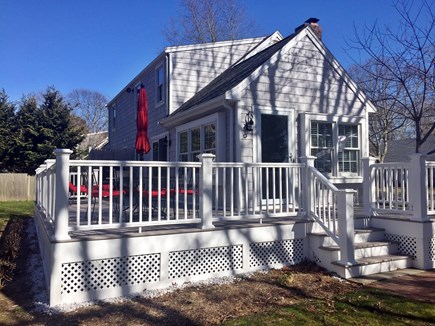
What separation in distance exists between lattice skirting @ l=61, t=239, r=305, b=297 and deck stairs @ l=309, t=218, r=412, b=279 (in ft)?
0.97

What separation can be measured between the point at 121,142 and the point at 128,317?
14.0 m

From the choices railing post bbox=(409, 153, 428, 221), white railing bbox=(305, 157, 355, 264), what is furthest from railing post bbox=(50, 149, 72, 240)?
railing post bbox=(409, 153, 428, 221)

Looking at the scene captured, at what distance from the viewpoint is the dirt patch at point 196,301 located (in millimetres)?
3645

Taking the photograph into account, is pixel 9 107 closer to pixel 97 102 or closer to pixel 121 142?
pixel 121 142

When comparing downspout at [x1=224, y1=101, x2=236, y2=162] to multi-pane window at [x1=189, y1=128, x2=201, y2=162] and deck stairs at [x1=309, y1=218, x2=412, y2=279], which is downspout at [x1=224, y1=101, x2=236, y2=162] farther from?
deck stairs at [x1=309, y1=218, x2=412, y2=279]

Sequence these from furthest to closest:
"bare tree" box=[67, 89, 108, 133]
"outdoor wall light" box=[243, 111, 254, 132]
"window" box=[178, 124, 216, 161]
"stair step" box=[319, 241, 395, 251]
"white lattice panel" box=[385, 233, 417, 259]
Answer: "bare tree" box=[67, 89, 108, 133] < "window" box=[178, 124, 216, 161] < "outdoor wall light" box=[243, 111, 254, 132] < "white lattice panel" box=[385, 233, 417, 259] < "stair step" box=[319, 241, 395, 251]

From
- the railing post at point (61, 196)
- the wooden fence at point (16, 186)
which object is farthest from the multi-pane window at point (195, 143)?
the wooden fence at point (16, 186)

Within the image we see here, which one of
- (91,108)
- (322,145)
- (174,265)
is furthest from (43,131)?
(91,108)

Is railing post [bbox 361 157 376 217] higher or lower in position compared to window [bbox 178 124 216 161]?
lower

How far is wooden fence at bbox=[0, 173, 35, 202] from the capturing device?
18.7 meters

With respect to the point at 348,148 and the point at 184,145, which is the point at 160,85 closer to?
the point at 184,145

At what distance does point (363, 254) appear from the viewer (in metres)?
5.51

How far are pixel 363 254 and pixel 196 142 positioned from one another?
5.03 m

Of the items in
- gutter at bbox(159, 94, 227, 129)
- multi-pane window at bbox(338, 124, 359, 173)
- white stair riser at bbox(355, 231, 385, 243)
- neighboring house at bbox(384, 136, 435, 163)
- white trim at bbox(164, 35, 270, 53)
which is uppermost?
white trim at bbox(164, 35, 270, 53)
